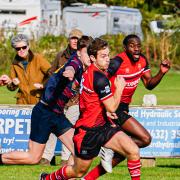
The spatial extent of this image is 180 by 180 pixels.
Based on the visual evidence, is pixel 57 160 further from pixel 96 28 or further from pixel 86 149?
pixel 96 28

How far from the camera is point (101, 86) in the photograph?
34.8 feet

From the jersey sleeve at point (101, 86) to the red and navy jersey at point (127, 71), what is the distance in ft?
6.85

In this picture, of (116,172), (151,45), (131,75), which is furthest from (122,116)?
(151,45)

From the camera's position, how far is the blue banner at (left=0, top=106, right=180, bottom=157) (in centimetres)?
1449

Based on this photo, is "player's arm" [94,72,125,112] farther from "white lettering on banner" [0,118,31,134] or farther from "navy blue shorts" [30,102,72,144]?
"white lettering on banner" [0,118,31,134]

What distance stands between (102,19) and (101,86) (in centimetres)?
3280

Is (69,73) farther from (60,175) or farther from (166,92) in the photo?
(166,92)

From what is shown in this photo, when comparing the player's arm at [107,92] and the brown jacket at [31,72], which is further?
the brown jacket at [31,72]

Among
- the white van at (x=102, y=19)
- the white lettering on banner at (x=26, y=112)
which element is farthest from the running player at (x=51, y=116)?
the white van at (x=102, y=19)

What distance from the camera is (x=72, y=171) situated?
11.0 metres

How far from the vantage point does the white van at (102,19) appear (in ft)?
141

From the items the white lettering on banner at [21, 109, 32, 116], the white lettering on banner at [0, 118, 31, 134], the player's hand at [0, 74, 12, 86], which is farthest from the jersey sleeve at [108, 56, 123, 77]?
the white lettering on banner at [0, 118, 31, 134]

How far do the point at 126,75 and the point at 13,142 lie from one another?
2676 millimetres

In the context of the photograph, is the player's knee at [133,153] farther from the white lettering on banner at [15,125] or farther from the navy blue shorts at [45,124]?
the white lettering on banner at [15,125]
